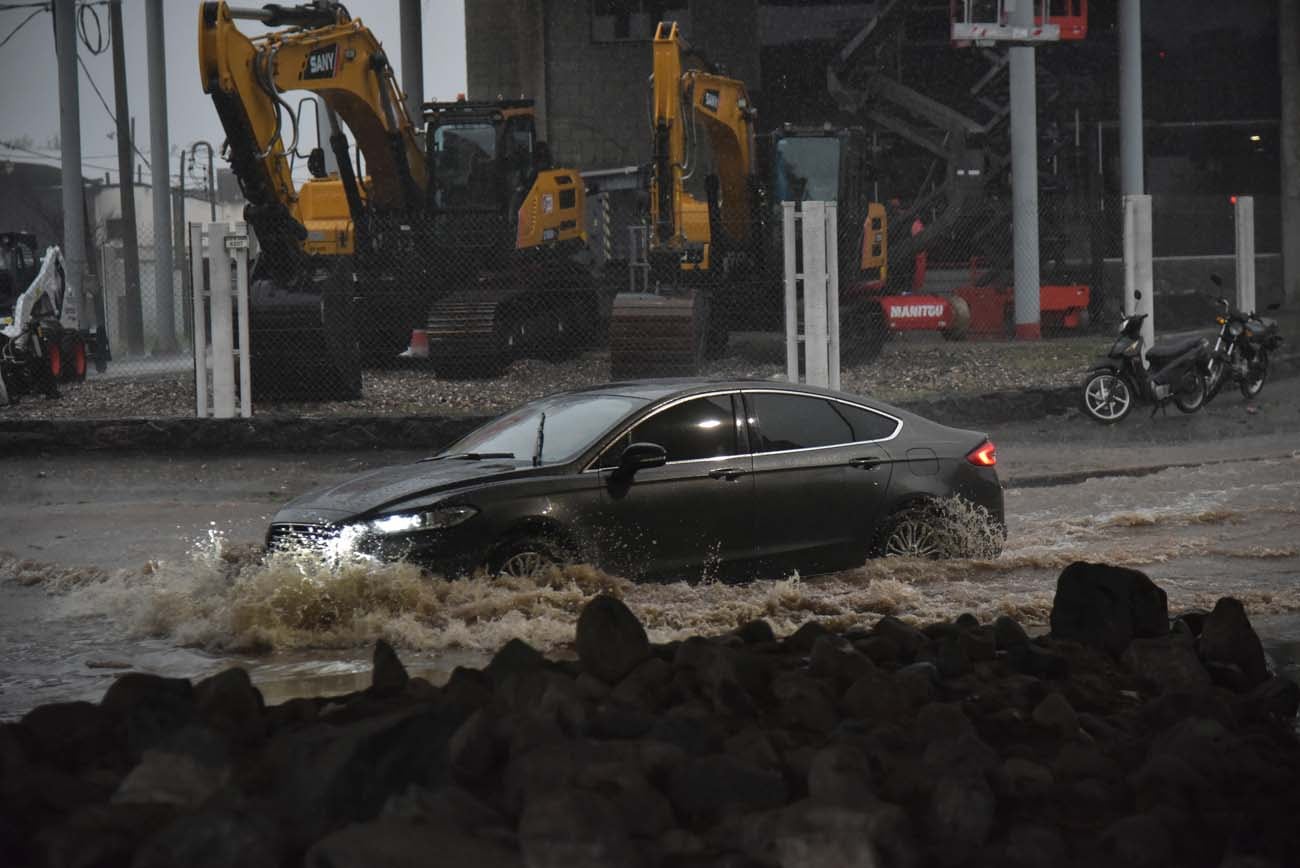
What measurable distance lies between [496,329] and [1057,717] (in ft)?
54.1

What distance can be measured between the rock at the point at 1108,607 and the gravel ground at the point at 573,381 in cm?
1110

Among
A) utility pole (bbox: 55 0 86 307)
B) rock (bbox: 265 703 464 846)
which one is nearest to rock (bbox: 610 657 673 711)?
rock (bbox: 265 703 464 846)

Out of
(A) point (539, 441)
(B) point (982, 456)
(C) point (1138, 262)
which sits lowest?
(B) point (982, 456)

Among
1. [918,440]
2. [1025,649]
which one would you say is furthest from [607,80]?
[1025,649]

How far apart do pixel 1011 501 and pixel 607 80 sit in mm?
27986

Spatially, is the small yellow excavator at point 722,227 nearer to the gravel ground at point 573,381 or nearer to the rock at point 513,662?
the gravel ground at point 573,381

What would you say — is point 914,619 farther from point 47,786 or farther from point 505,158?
point 505,158

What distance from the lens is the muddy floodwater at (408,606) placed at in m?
8.89

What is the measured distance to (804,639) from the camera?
294 inches

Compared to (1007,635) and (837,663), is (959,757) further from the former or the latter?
(1007,635)

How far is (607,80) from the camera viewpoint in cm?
4094

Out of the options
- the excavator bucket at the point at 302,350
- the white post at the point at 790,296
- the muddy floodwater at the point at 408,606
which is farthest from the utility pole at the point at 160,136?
the muddy floodwater at the point at 408,606

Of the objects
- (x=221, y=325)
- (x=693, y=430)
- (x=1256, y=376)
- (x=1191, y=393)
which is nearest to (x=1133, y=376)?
(x=1191, y=393)

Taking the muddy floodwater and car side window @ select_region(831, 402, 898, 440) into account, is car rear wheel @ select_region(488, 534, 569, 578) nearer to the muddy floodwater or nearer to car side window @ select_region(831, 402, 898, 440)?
the muddy floodwater
